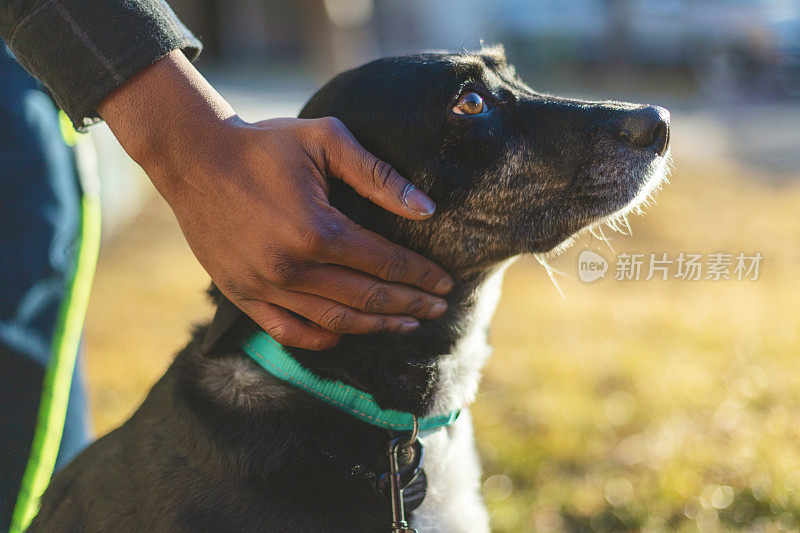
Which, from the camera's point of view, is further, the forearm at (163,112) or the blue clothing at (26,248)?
the blue clothing at (26,248)

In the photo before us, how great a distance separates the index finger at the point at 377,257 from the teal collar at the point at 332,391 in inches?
13.8

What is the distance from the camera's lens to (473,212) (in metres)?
2.13

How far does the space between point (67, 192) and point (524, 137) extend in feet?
4.73

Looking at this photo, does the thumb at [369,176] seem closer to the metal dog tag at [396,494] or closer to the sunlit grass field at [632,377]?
the metal dog tag at [396,494]

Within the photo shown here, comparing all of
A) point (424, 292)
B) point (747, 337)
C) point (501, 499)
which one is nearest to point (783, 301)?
point (747, 337)

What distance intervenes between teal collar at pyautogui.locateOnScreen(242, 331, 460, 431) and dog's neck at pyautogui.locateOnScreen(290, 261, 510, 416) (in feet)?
0.07

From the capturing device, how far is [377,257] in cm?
172

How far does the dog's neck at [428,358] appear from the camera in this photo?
6.49 feet

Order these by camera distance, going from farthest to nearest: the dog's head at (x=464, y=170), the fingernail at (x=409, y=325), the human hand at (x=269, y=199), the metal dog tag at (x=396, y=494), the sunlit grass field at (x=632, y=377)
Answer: the sunlit grass field at (x=632, y=377), the dog's head at (x=464, y=170), the fingernail at (x=409, y=325), the metal dog tag at (x=396, y=494), the human hand at (x=269, y=199)

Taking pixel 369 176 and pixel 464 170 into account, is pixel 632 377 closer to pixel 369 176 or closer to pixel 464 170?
pixel 464 170

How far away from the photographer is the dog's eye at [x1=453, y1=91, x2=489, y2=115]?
2.05m

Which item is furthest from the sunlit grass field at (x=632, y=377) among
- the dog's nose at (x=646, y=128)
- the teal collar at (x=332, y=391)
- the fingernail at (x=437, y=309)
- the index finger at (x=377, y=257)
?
the index finger at (x=377, y=257)

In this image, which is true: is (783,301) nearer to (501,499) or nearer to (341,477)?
(501,499)

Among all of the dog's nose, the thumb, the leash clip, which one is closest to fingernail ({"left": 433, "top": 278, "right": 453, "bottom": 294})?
the thumb
